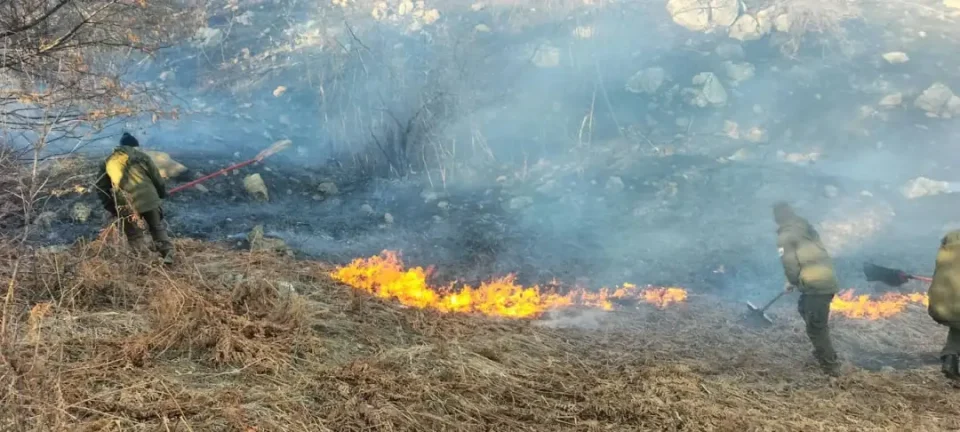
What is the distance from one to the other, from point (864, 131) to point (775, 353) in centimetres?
711

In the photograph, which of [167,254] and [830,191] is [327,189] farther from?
[830,191]

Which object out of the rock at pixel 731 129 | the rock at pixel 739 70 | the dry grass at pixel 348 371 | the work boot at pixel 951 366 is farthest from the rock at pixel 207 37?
the work boot at pixel 951 366

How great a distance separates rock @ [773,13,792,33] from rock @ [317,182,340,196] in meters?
9.77

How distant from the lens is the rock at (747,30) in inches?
492

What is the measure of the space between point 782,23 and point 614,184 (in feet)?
21.0

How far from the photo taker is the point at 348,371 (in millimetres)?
3467

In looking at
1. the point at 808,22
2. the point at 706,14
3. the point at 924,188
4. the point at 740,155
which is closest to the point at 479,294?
the point at 740,155

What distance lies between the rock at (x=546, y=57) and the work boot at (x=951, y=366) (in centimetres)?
873

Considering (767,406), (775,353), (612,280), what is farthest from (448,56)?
(767,406)

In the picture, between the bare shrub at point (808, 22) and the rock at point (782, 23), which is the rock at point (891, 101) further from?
the rock at point (782, 23)

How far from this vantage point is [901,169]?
961 cm

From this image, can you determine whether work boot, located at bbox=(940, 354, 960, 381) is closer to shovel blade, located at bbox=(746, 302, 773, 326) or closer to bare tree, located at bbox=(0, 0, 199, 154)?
shovel blade, located at bbox=(746, 302, 773, 326)

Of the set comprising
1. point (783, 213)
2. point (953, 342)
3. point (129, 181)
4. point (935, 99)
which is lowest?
point (935, 99)

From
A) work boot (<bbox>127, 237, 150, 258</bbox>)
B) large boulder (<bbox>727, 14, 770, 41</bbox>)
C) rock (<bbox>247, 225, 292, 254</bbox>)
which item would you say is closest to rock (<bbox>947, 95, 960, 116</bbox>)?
large boulder (<bbox>727, 14, 770, 41</bbox>)
